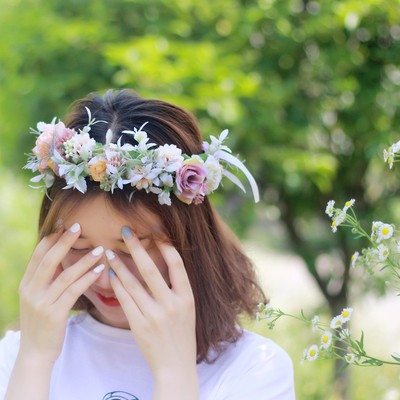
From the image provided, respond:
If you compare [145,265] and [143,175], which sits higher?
[143,175]

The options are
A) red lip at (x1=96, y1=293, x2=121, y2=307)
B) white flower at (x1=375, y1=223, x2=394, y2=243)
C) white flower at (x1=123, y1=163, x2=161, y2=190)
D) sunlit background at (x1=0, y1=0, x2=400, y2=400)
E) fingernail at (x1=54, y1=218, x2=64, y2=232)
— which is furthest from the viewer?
sunlit background at (x1=0, y1=0, x2=400, y2=400)

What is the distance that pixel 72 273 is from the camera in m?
2.03

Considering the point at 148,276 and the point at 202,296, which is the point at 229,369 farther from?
the point at 148,276

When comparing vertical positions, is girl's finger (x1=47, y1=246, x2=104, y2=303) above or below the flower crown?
below

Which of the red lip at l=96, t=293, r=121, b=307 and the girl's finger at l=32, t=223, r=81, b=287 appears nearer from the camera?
the girl's finger at l=32, t=223, r=81, b=287

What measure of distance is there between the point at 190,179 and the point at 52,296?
47 cm

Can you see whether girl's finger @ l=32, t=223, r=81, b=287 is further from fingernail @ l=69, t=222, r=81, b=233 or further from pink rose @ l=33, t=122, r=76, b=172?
pink rose @ l=33, t=122, r=76, b=172

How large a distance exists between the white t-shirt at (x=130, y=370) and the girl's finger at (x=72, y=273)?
272 millimetres

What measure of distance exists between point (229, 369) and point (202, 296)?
0.21 meters

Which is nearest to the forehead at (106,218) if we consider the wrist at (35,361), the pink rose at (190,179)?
the pink rose at (190,179)

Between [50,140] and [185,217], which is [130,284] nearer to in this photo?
[185,217]

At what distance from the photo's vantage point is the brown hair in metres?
2.04

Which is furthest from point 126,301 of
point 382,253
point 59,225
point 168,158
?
point 382,253

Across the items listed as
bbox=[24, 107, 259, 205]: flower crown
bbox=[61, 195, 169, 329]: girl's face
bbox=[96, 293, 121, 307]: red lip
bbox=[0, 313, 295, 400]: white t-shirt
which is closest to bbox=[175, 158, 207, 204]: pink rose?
bbox=[24, 107, 259, 205]: flower crown
